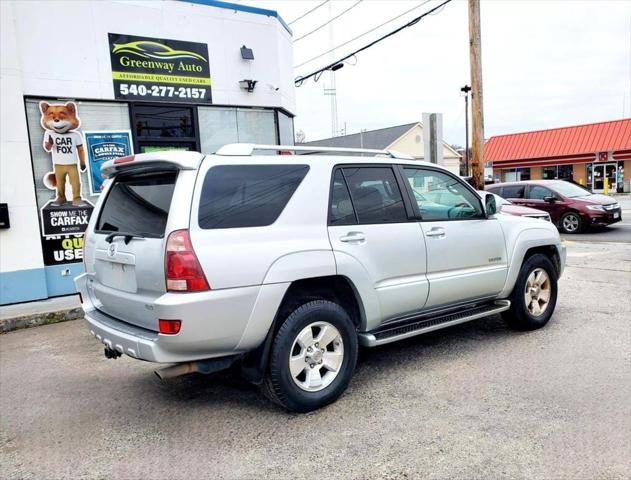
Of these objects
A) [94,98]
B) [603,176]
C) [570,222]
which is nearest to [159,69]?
[94,98]

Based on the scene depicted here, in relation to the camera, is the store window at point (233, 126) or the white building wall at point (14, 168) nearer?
the white building wall at point (14, 168)

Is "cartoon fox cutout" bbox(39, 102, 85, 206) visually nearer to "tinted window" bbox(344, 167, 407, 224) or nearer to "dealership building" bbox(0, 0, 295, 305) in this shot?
"dealership building" bbox(0, 0, 295, 305)

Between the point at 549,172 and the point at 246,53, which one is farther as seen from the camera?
the point at 549,172

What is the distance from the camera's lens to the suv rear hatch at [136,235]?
10.5 feet

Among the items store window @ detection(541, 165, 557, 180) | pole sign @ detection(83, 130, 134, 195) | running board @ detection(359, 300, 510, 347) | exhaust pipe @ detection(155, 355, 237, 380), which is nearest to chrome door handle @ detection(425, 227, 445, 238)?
running board @ detection(359, 300, 510, 347)

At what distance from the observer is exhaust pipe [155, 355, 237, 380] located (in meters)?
3.31

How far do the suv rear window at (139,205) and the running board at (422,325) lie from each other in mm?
1817

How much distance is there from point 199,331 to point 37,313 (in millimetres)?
4607

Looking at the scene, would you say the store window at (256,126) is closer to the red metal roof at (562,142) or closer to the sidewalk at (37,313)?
the sidewalk at (37,313)

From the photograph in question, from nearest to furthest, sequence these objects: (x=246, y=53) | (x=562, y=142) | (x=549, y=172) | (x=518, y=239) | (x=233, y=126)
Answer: (x=518, y=239)
(x=246, y=53)
(x=233, y=126)
(x=562, y=142)
(x=549, y=172)

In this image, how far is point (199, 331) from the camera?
3125mm

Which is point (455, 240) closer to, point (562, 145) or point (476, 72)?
point (476, 72)

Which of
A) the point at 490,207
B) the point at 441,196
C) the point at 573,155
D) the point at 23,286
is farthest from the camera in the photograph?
the point at 573,155

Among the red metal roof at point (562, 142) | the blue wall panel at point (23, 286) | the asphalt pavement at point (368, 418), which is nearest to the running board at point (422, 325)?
the asphalt pavement at point (368, 418)
